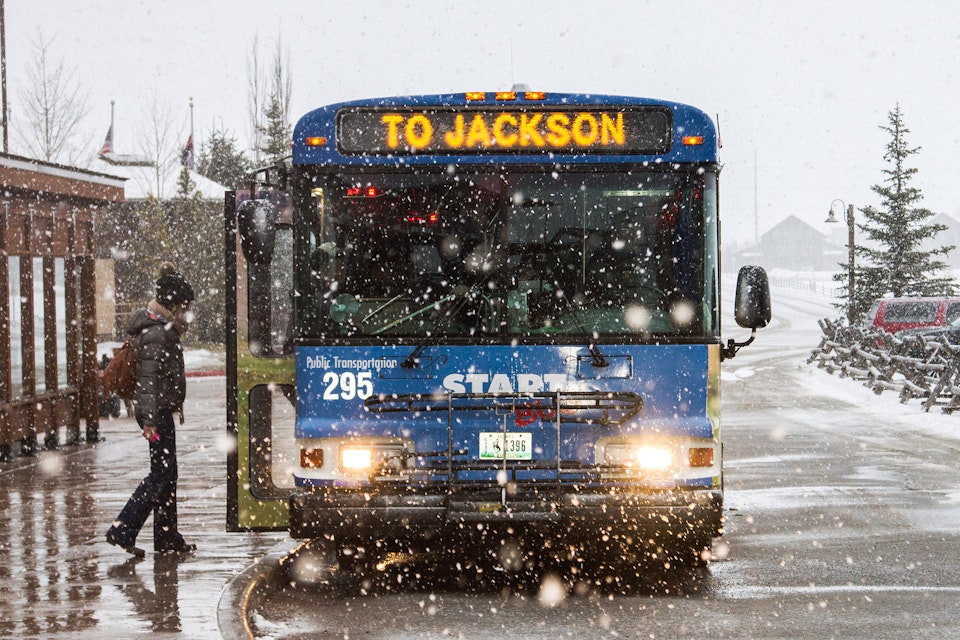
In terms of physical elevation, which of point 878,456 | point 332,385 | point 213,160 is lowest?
point 878,456

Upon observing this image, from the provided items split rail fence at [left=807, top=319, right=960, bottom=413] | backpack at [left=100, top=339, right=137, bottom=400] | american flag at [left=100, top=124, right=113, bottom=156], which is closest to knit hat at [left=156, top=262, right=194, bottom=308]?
backpack at [left=100, top=339, right=137, bottom=400]

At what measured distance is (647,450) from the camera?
26.2 feet

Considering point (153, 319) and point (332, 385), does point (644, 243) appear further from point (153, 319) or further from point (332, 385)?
point (153, 319)

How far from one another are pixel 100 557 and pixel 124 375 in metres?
1.21

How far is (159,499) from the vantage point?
920 centimetres

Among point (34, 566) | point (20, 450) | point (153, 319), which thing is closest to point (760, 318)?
point (153, 319)

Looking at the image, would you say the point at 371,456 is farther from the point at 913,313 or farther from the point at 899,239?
the point at 899,239

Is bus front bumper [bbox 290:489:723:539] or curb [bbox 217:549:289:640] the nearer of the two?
curb [bbox 217:549:289:640]

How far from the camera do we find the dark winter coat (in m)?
9.00

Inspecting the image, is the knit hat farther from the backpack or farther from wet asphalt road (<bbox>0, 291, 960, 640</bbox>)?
wet asphalt road (<bbox>0, 291, 960, 640</bbox>)

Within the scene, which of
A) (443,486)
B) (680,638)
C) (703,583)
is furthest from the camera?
(703,583)

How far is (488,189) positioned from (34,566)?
374 centimetres

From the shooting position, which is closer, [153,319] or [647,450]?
Answer: [647,450]

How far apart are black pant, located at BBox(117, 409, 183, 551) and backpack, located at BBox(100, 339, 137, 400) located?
220mm
